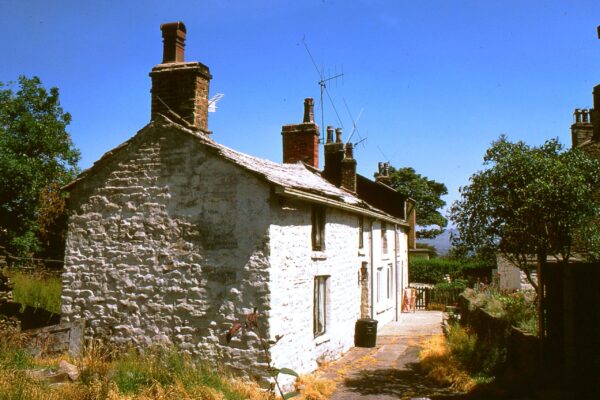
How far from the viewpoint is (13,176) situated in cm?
2752

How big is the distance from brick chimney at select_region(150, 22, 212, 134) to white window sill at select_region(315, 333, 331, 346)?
19.9 ft

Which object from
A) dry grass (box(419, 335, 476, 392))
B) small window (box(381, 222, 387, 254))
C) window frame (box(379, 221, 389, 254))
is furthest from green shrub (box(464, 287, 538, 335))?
small window (box(381, 222, 387, 254))

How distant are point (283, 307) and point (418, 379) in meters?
4.06

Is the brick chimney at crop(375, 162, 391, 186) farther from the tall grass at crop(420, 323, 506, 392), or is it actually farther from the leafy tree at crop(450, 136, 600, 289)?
the leafy tree at crop(450, 136, 600, 289)

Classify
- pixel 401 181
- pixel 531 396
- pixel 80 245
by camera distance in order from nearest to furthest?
pixel 531 396 → pixel 80 245 → pixel 401 181

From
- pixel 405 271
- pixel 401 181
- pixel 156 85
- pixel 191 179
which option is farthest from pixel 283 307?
pixel 401 181

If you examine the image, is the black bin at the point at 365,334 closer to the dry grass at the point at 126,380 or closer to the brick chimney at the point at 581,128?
the dry grass at the point at 126,380

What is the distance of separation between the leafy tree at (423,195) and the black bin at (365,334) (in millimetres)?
47157

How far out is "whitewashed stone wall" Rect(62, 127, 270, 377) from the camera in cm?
998

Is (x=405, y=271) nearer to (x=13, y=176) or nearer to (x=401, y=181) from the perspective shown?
(x=13, y=176)

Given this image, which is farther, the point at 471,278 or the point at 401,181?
the point at 401,181

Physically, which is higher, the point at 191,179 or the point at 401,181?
the point at 401,181

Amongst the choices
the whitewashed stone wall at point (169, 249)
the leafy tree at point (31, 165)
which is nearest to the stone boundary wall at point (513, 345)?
the whitewashed stone wall at point (169, 249)

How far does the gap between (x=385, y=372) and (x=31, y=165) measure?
2597 cm
